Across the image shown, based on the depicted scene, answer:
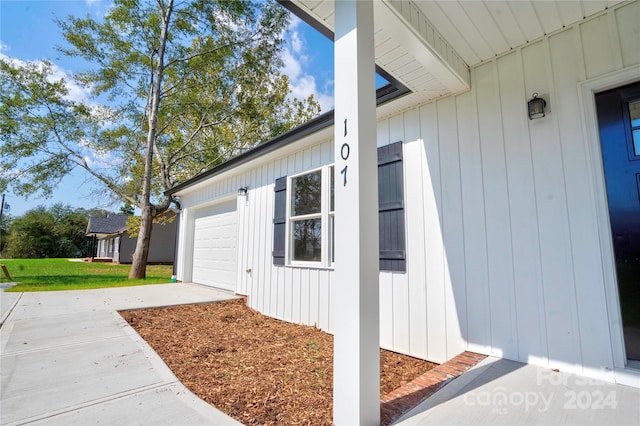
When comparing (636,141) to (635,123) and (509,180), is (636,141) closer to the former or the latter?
(635,123)

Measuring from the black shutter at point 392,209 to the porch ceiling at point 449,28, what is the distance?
90 cm

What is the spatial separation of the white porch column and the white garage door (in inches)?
215

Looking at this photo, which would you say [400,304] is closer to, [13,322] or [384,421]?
[384,421]

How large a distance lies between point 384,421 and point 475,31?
2.90 m

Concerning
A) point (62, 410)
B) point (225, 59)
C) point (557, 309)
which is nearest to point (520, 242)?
point (557, 309)

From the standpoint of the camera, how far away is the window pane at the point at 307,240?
4.36 m

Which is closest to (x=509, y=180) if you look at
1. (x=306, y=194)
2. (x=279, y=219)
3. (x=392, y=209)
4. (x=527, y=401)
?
(x=392, y=209)

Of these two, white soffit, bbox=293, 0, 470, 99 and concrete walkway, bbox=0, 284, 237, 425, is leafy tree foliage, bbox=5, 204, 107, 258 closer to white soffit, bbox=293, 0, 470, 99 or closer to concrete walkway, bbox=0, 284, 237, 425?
concrete walkway, bbox=0, 284, 237, 425

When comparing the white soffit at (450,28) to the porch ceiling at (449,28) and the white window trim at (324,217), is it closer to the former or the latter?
the porch ceiling at (449,28)

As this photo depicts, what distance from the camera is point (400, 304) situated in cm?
326

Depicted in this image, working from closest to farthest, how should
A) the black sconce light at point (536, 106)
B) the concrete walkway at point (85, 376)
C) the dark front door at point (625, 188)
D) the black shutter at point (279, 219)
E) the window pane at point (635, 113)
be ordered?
the concrete walkway at point (85, 376)
the dark front door at point (625, 188)
the window pane at point (635, 113)
the black sconce light at point (536, 106)
the black shutter at point (279, 219)

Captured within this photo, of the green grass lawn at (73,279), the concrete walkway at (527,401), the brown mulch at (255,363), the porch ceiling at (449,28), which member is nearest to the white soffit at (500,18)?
the porch ceiling at (449,28)

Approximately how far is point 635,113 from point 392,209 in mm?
2035

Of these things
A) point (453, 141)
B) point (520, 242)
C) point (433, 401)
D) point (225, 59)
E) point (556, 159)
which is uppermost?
point (225, 59)
